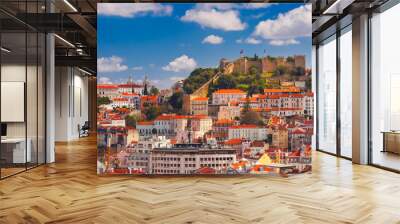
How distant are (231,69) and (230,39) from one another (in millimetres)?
543

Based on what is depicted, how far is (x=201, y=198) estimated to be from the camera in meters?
5.09

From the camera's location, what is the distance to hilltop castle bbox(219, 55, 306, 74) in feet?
22.6

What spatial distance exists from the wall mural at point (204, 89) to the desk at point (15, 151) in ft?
5.04

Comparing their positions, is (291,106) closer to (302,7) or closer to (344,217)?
(302,7)

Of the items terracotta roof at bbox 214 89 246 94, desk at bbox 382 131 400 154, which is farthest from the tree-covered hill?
desk at bbox 382 131 400 154

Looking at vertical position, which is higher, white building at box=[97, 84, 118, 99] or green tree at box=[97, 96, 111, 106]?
white building at box=[97, 84, 118, 99]

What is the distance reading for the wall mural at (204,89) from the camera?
267 inches

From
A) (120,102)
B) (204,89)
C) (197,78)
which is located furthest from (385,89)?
(120,102)

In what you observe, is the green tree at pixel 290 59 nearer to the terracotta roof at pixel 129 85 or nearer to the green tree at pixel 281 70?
the green tree at pixel 281 70

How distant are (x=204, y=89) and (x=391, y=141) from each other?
3.84 metres

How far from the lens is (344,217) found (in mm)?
4121

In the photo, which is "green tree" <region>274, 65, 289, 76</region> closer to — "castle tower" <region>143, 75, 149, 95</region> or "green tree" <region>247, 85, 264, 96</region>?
"green tree" <region>247, 85, 264, 96</region>

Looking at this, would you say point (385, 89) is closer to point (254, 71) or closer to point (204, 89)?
point (254, 71)

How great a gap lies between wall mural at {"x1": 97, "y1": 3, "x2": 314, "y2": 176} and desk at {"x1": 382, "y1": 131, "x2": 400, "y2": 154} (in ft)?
6.17
